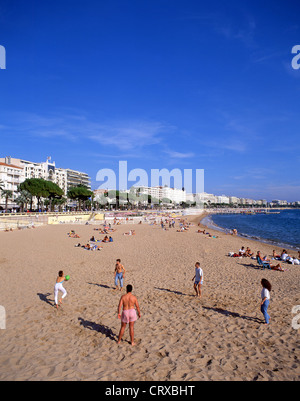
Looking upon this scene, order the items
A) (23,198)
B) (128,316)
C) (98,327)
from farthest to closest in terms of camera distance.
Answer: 1. (23,198)
2. (98,327)
3. (128,316)

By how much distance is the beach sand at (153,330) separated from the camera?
4.55 m

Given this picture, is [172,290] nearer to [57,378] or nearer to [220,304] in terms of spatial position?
[220,304]

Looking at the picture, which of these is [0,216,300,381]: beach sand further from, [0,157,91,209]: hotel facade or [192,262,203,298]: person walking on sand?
[0,157,91,209]: hotel facade

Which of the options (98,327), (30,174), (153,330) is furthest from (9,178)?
(153,330)

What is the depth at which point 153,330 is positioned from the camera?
6.06 meters

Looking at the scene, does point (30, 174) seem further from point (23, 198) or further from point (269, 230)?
point (269, 230)

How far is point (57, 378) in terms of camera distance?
4309 millimetres

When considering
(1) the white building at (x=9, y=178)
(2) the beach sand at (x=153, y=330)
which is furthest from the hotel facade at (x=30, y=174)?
(2) the beach sand at (x=153, y=330)

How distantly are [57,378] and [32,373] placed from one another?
498mm

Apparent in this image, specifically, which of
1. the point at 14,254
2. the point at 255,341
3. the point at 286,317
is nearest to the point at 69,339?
the point at 255,341

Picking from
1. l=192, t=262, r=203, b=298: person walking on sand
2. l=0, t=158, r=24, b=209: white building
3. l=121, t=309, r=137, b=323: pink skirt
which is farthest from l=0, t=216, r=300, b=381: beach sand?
l=0, t=158, r=24, b=209: white building

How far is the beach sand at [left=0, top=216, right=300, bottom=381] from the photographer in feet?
14.9

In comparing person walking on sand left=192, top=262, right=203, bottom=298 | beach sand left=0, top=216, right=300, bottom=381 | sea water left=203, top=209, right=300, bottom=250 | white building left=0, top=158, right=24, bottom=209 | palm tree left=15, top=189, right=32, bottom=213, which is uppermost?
white building left=0, top=158, right=24, bottom=209

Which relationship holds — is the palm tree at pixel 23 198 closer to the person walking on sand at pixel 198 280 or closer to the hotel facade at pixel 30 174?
the hotel facade at pixel 30 174
